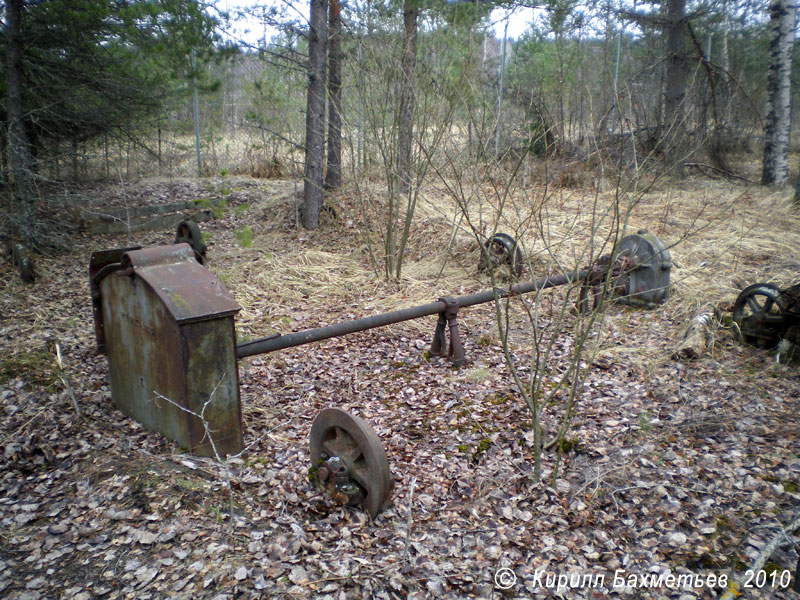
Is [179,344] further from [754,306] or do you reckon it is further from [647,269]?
[647,269]

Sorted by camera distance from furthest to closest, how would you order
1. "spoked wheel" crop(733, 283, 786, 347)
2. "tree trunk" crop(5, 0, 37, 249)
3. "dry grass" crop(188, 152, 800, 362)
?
"tree trunk" crop(5, 0, 37, 249) < "dry grass" crop(188, 152, 800, 362) < "spoked wheel" crop(733, 283, 786, 347)

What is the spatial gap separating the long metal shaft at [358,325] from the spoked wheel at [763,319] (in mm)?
1589

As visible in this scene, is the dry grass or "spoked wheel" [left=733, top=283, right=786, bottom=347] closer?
"spoked wheel" [left=733, top=283, right=786, bottom=347]

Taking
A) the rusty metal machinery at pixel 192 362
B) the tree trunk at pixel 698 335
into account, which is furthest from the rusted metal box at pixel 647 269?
the rusty metal machinery at pixel 192 362

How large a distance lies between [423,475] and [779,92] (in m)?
12.4

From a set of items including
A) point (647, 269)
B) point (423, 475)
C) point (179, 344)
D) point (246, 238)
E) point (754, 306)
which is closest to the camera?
point (179, 344)

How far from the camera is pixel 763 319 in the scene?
554cm

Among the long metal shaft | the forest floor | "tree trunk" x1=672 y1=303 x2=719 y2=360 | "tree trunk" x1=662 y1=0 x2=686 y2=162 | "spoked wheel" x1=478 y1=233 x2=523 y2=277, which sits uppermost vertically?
"tree trunk" x1=662 y1=0 x2=686 y2=162

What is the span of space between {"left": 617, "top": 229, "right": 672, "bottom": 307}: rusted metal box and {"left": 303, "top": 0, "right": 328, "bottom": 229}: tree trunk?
543cm

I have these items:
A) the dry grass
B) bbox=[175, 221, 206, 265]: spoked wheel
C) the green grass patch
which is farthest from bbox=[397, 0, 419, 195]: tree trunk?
the green grass patch

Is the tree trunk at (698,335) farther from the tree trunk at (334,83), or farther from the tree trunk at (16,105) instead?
the tree trunk at (16,105)

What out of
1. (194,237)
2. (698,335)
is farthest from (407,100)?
(698,335)

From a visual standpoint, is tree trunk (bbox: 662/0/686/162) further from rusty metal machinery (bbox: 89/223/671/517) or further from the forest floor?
rusty metal machinery (bbox: 89/223/671/517)

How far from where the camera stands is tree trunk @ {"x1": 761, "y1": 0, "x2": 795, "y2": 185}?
11.5 meters
